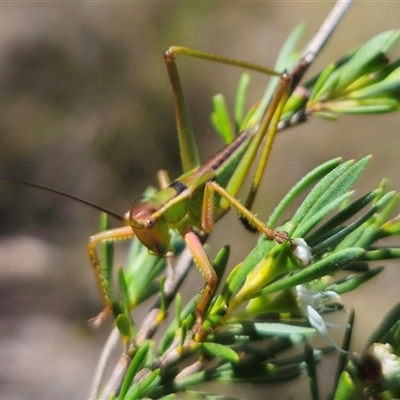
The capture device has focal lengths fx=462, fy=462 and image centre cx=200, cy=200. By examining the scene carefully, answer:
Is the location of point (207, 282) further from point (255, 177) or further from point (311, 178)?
point (255, 177)

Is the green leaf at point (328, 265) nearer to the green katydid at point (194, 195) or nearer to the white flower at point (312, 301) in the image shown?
the white flower at point (312, 301)

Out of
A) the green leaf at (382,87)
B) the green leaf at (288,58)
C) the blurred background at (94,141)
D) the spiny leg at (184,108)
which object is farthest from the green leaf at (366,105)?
the blurred background at (94,141)

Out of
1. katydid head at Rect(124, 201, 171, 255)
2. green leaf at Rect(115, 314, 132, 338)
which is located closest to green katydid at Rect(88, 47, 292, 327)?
katydid head at Rect(124, 201, 171, 255)

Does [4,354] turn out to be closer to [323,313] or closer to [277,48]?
[323,313]

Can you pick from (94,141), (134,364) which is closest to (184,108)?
(134,364)

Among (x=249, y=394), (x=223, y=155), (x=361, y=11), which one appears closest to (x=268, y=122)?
(x=223, y=155)

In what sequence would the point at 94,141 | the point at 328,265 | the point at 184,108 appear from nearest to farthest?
the point at 328,265 < the point at 184,108 < the point at 94,141
